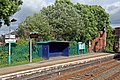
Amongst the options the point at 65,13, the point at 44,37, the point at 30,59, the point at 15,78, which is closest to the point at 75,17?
the point at 65,13

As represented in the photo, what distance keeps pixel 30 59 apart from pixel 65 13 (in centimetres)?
1573

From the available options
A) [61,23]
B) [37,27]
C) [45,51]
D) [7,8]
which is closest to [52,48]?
[45,51]

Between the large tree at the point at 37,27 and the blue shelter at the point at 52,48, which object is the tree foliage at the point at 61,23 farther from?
the blue shelter at the point at 52,48

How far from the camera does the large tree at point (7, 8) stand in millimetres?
19703

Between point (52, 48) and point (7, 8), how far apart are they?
12251 millimetres

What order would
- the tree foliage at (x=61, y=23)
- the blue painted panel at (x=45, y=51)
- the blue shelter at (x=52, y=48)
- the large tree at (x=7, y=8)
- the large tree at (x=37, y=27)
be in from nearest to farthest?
the large tree at (x=7, y=8) < the blue painted panel at (x=45, y=51) < the blue shelter at (x=52, y=48) < the large tree at (x=37, y=27) < the tree foliage at (x=61, y=23)

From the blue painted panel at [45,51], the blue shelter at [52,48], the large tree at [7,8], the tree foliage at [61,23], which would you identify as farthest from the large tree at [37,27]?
the large tree at [7,8]

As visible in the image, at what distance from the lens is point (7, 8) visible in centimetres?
1989

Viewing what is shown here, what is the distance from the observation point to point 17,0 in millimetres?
22125

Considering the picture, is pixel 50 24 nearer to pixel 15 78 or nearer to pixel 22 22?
pixel 22 22

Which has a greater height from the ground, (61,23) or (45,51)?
(61,23)

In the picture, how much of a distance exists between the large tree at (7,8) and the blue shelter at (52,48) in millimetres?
7334

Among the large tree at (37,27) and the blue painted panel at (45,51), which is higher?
the large tree at (37,27)

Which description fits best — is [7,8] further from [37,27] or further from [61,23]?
[61,23]
